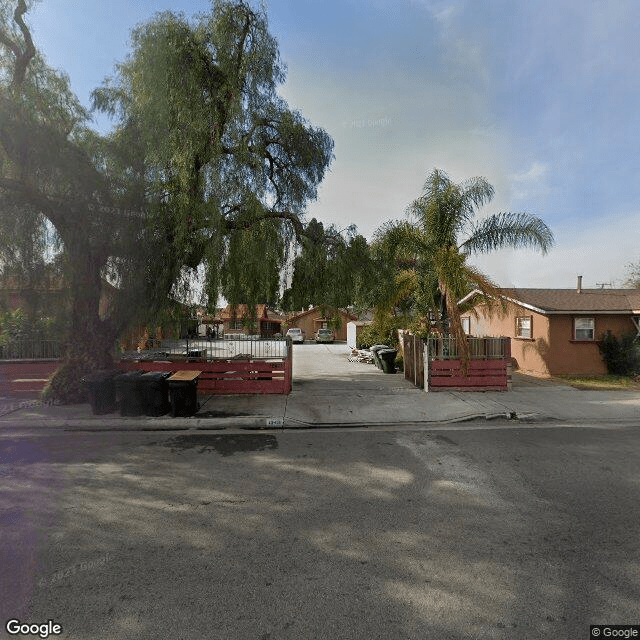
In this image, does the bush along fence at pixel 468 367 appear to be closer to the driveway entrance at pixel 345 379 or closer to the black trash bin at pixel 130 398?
the driveway entrance at pixel 345 379

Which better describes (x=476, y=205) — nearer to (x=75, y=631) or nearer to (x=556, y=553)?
(x=556, y=553)

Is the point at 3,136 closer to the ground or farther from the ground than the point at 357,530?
farther from the ground

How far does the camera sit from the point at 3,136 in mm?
7863

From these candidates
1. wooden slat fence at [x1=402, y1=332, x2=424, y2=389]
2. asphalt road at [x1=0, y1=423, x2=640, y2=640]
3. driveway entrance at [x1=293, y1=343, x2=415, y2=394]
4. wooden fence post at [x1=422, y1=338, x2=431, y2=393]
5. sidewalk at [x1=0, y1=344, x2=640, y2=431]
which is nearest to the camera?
asphalt road at [x1=0, y1=423, x2=640, y2=640]

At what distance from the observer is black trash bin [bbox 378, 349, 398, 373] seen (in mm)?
14727

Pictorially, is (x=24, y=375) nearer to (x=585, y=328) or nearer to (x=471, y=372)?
(x=471, y=372)

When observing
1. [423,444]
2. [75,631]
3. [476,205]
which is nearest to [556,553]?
A: [423,444]

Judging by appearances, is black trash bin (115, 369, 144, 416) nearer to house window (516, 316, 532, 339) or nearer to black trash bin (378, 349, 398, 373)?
black trash bin (378, 349, 398, 373)

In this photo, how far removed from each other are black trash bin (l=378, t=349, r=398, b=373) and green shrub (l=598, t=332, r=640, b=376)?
7646mm

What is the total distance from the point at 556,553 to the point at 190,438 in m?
5.67

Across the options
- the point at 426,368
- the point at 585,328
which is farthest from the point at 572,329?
the point at 426,368

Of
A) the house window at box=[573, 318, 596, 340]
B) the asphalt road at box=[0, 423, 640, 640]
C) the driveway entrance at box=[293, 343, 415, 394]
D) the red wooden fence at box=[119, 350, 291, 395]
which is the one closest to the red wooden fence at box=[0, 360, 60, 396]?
the red wooden fence at box=[119, 350, 291, 395]

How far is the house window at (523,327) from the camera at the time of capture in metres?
15.0

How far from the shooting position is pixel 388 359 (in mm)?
14734
